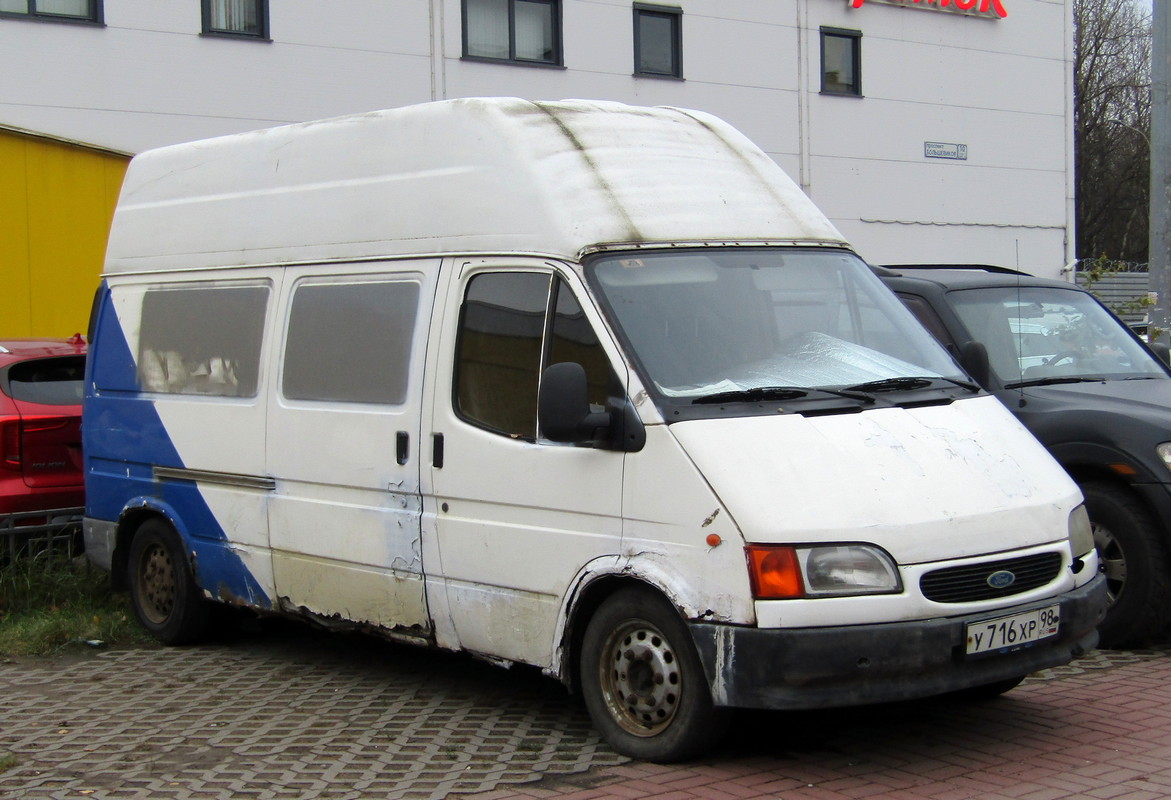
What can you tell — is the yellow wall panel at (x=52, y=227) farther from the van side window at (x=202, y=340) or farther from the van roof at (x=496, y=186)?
the van roof at (x=496, y=186)

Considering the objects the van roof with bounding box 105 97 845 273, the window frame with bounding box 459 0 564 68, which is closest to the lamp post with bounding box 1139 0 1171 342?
the van roof with bounding box 105 97 845 273

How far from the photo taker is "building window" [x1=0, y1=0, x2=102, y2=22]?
1867 cm

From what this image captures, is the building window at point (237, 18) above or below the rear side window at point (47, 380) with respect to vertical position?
above

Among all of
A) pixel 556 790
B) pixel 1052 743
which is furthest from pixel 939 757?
pixel 556 790

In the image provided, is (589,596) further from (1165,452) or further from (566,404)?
(1165,452)

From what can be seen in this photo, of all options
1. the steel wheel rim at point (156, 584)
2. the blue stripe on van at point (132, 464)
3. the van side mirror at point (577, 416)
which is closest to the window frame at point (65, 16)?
the blue stripe on van at point (132, 464)

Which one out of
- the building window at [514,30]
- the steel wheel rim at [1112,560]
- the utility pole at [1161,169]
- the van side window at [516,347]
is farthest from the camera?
the building window at [514,30]

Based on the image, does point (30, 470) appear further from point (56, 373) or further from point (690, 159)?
point (690, 159)

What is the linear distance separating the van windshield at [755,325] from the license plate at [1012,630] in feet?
3.54

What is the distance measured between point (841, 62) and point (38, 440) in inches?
803

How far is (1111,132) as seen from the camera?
5034 centimetres

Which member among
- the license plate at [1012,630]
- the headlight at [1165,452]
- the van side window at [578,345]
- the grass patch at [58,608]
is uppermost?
the van side window at [578,345]

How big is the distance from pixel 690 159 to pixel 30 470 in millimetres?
4628

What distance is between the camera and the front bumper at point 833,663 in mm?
5141
